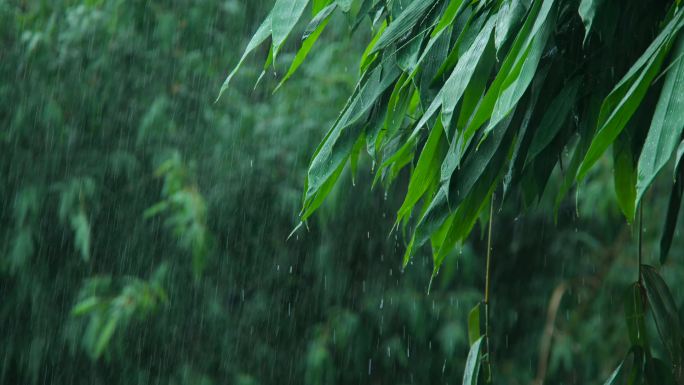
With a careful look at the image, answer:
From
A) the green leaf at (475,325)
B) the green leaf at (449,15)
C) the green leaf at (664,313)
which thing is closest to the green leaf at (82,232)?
the green leaf at (475,325)

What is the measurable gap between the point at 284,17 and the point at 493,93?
1.03 ft

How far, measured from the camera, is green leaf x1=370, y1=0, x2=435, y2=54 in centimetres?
157

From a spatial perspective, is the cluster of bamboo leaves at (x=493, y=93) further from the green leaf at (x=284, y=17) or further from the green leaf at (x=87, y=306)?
the green leaf at (x=87, y=306)

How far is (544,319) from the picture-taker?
144 inches

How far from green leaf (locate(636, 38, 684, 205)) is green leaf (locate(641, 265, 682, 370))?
680 millimetres

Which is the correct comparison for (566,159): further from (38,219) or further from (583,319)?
(38,219)

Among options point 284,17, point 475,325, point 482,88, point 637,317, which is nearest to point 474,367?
point 475,325

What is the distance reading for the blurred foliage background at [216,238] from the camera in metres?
3.45

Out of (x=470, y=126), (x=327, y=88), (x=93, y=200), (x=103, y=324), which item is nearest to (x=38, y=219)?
(x=93, y=200)

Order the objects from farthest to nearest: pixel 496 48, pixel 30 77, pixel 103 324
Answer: pixel 30 77 → pixel 103 324 → pixel 496 48

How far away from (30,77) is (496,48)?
2.45 metres

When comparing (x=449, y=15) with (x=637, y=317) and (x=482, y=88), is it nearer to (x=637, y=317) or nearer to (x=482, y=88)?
(x=482, y=88)

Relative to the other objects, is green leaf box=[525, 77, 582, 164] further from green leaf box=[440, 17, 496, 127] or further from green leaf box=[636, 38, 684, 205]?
green leaf box=[636, 38, 684, 205]

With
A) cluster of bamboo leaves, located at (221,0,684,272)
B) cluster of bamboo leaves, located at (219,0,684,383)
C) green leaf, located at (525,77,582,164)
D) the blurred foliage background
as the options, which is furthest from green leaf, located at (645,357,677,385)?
the blurred foliage background
